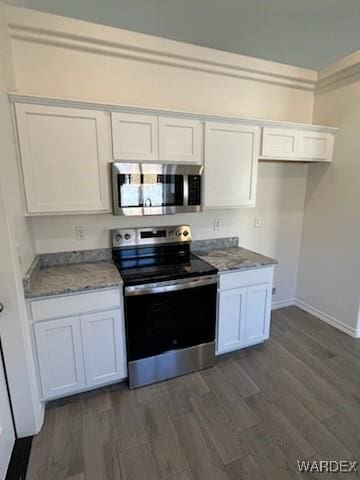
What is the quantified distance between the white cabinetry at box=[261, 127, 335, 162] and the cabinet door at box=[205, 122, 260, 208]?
137 mm

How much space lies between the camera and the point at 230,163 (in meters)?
2.36

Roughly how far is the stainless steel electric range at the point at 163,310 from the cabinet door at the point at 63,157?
51cm

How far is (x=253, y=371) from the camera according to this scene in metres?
2.29

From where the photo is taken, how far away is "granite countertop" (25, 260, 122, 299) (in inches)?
68.4

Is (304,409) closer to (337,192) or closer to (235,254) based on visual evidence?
(235,254)

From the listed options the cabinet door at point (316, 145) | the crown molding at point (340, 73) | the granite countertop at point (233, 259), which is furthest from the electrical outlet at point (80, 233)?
the crown molding at point (340, 73)

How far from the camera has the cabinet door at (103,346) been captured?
73.9 inches

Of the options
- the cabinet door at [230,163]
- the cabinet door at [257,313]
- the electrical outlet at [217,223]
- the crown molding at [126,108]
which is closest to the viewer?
the crown molding at [126,108]

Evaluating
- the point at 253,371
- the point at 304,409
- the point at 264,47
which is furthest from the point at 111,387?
the point at 264,47

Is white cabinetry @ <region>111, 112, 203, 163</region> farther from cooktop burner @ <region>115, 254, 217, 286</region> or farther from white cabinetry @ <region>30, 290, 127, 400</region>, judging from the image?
white cabinetry @ <region>30, 290, 127, 400</region>

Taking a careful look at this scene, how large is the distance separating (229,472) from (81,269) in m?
1.70

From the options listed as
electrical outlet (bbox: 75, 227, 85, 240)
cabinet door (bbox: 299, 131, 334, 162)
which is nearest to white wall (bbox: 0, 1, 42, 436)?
electrical outlet (bbox: 75, 227, 85, 240)

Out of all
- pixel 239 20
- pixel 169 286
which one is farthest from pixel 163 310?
pixel 239 20

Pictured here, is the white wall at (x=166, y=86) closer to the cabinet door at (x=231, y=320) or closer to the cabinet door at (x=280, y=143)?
the cabinet door at (x=280, y=143)
